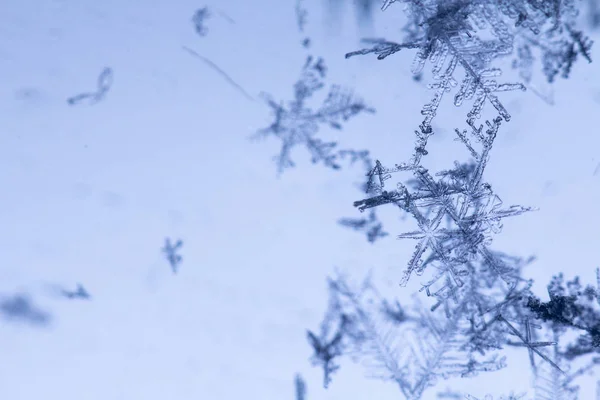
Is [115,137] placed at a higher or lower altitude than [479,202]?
higher

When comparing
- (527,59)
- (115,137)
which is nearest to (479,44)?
(527,59)

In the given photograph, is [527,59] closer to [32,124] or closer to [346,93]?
[346,93]

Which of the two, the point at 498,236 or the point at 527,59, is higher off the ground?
the point at 527,59

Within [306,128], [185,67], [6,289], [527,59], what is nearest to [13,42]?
[185,67]

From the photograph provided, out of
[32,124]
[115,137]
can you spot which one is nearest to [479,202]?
[115,137]

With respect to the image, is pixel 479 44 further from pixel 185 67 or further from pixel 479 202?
pixel 185 67

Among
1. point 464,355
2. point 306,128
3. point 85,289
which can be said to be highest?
point 306,128

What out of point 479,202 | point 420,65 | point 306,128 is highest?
point 420,65

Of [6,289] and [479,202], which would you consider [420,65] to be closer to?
[479,202]
